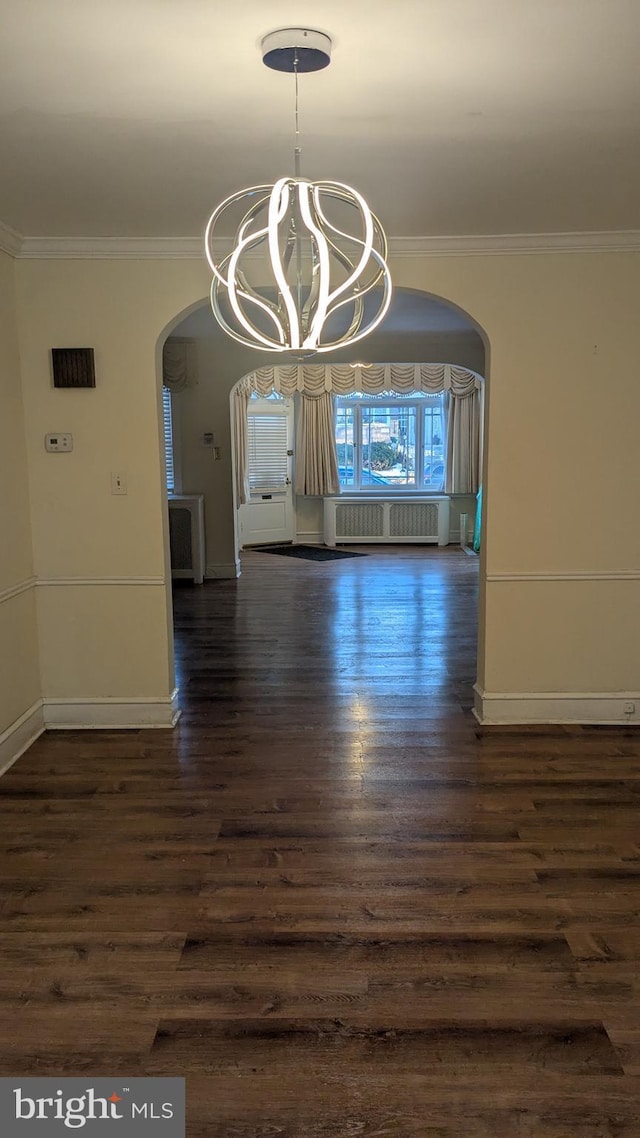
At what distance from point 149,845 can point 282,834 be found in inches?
20.1

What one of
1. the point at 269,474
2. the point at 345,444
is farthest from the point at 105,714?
the point at 345,444

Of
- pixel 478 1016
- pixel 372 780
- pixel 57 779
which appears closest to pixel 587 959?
pixel 478 1016

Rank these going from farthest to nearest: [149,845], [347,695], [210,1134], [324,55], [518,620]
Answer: [347,695]
[518,620]
[149,845]
[324,55]
[210,1134]

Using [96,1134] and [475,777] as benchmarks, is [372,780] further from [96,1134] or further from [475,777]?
[96,1134]

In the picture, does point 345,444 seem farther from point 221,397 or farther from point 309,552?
point 221,397

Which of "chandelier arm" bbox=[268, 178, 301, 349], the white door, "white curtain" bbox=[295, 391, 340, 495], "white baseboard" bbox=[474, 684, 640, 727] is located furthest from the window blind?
"chandelier arm" bbox=[268, 178, 301, 349]

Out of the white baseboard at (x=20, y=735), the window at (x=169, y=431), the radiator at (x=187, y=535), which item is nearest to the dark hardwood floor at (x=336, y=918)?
the white baseboard at (x=20, y=735)

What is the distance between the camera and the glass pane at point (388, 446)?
11.6 m

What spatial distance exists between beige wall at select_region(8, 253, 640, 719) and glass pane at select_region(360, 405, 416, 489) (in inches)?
297

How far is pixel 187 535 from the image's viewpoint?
27.8 ft

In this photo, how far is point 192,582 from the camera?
856cm

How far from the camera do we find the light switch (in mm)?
4098

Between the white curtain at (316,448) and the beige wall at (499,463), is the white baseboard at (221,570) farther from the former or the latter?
the beige wall at (499,463)

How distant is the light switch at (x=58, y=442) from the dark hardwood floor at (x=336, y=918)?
150cm
